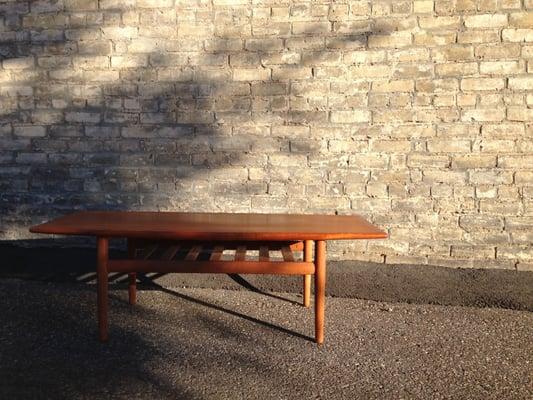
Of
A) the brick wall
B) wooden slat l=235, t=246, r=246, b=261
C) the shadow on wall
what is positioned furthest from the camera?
the shadow on wall

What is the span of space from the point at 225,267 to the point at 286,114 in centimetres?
164

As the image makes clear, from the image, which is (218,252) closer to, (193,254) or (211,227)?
(193,254)

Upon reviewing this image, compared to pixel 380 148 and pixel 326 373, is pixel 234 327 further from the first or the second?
pixel 380 148

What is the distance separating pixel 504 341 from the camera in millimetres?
2717

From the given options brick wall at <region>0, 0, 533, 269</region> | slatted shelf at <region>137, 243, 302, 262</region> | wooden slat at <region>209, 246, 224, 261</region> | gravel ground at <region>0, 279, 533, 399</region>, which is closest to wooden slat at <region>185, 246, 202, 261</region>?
slatted shelf at <region>137, 243, 302, 262</region>

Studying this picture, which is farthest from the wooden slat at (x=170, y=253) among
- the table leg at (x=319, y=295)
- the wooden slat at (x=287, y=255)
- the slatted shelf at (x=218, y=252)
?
the table leg at (x=319, y=295)

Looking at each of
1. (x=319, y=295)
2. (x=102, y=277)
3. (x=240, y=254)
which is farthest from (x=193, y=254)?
(x=319, y=295)

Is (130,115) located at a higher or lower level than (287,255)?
higher

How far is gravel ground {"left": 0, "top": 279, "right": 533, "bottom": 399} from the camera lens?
2.14 m

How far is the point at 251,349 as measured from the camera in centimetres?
255

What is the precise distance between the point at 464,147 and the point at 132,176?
9.08 feet

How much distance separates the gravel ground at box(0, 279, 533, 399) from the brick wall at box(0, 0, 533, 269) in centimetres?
82

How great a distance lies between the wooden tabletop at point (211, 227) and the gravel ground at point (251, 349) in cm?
63

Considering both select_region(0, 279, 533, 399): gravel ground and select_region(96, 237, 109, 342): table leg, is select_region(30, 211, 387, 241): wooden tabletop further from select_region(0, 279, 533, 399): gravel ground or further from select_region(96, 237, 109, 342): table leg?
select_region(0, 279, 533, 399): gravel ground
